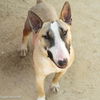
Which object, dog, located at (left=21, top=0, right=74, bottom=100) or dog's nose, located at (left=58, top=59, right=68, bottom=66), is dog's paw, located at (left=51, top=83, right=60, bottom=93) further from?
dog's nose, located at (left=58, top=59, right=68, bottom=66)

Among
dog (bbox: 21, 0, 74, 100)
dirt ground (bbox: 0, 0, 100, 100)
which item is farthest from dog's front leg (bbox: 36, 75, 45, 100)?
dirt ground (bbox: 0, 0, 100, 100)

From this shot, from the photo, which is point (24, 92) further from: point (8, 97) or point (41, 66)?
point (41, 66)

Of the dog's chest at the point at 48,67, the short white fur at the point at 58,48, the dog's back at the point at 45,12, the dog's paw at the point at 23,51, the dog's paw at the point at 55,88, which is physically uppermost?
the dog's back at the point at 45,12

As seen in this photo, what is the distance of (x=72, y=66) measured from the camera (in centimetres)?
356

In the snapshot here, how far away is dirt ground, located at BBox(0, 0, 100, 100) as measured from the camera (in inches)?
131

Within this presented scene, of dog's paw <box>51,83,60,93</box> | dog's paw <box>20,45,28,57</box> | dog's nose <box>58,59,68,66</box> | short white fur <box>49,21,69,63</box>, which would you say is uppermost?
short white fur <box>49,21,69,63</box>

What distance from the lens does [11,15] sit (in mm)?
4055

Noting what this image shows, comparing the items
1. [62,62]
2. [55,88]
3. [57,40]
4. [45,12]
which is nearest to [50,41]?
[57,40]

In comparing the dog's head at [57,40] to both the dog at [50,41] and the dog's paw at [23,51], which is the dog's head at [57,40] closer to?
the dog at [50,41]

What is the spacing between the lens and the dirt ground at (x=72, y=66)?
3332 mm

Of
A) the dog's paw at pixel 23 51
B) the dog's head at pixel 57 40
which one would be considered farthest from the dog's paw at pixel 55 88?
the dog's head at pixel 57 40

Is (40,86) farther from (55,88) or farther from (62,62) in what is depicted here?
(62,62)

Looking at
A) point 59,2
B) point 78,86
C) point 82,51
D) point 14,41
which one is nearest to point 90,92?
point 78,86

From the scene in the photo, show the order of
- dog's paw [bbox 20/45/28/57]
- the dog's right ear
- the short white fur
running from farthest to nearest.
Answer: dog's paw [bbox 20/45/28/57]
the dog's right ear
the short white fur
